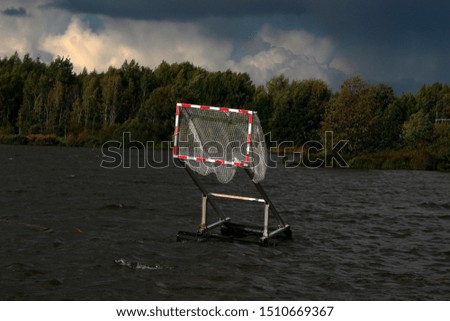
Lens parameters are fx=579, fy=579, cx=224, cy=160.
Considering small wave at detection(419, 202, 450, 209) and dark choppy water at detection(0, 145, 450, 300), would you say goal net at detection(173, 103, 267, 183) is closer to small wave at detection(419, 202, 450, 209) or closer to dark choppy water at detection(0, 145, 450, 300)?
dark choppy water at detection(0, 145, 450, 300)

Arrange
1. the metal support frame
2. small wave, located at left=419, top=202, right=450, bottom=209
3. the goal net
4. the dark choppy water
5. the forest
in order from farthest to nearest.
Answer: the forest
small wave, located at left=419, top=202, right=450, bottom=209
the metal support frame
the goal net
the dark choppy water

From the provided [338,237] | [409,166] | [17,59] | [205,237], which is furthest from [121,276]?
[17,59]

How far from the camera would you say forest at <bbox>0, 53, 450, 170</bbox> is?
133 m

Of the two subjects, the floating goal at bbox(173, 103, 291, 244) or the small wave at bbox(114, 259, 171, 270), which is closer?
the small wave at bbox(114, 259, 171, 270)

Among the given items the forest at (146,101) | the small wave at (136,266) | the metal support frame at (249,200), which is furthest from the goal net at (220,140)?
the forest at (146,101)

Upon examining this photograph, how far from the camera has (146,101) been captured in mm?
144625

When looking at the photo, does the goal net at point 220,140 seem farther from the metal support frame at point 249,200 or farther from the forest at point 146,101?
the forest at point 146,101

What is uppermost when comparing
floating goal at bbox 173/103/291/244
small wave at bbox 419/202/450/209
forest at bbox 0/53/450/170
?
forest at bbox 0/53/450/170

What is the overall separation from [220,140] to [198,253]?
3.76 m

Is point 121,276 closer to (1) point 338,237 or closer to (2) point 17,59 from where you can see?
(1) point 338,237

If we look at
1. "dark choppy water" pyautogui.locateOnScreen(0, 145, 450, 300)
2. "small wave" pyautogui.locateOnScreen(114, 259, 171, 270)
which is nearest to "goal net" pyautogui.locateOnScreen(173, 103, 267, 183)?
"dark choppy water" pyautogui.locateOnScreen(0, 145, 450, 300)

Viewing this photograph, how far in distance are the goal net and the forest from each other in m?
89.3

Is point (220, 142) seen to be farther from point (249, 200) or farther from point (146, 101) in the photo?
point (146, 101)

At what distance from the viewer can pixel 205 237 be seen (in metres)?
20.5
